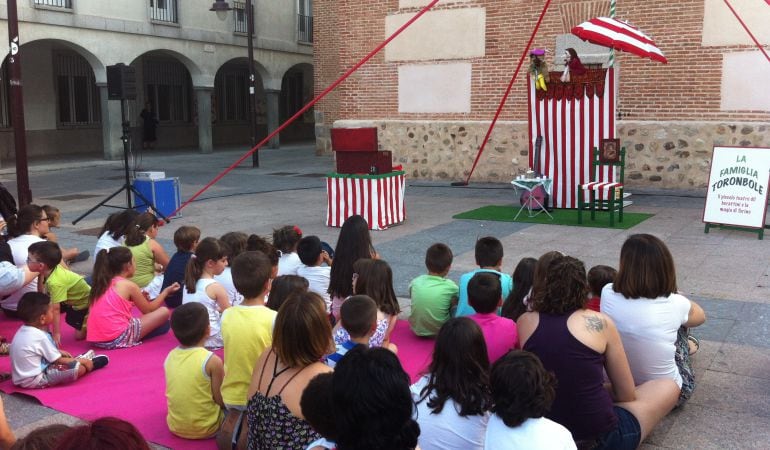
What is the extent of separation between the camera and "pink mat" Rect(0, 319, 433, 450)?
4.29 m

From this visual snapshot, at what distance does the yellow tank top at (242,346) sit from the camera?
3.85m

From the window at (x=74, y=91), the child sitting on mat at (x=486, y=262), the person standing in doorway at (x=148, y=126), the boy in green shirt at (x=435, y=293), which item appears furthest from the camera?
the person standing in doorway at (x=148, y=126)

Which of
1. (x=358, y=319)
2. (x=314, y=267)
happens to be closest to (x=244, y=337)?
(x=358, y=319)

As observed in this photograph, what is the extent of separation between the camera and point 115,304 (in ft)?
17.9

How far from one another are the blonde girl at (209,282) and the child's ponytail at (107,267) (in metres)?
0.51

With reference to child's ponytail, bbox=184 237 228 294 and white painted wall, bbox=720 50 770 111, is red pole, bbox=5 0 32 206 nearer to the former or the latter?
child's ponytail, bbox=184 237 228 294

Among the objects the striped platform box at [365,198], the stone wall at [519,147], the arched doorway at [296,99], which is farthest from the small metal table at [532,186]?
the arched doorway at [296,99]

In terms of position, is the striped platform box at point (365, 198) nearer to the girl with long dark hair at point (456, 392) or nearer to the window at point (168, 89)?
the girl with long dark hair at point (456, 392)

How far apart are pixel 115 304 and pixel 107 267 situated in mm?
297

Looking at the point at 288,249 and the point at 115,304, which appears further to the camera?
the point at 288,249

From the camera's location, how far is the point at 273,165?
851 inches

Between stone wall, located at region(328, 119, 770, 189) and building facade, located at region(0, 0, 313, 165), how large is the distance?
877 cm

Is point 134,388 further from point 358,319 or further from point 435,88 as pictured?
point 435,88

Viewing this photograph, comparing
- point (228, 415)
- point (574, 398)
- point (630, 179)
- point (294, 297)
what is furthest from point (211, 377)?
point (630, 179)
